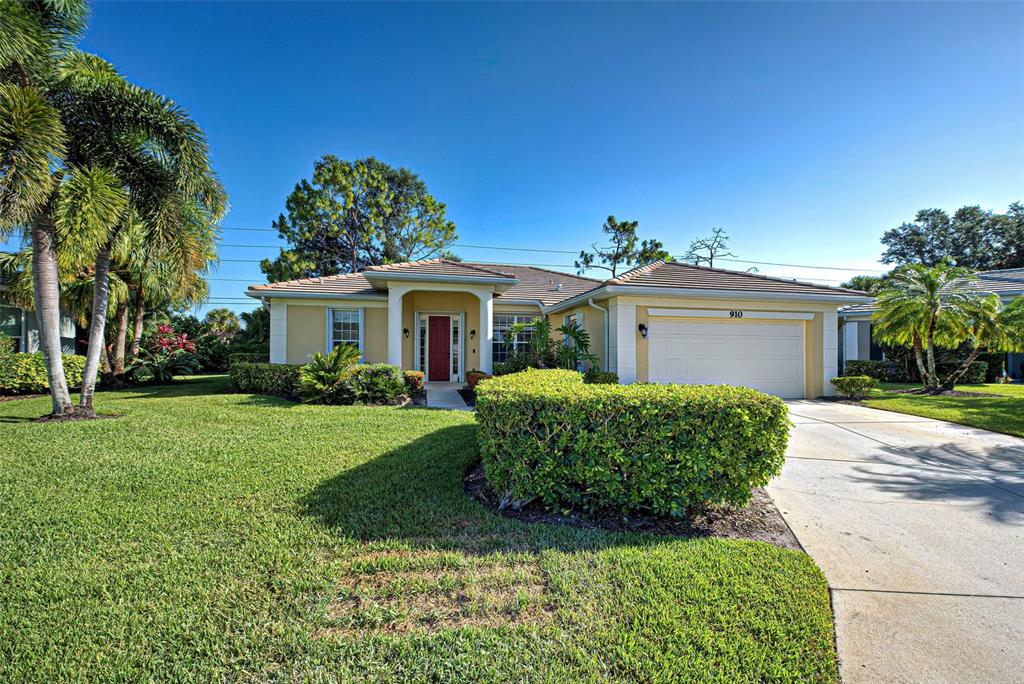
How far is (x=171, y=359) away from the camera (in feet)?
48.9

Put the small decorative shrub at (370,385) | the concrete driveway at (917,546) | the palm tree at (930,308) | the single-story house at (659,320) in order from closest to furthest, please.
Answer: the concrete driveway at (917,546) → the small decorative shrub at (370,385) → the single-story house at (659,320) → the palm tree at (930,308)

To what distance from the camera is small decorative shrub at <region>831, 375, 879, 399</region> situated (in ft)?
35.4

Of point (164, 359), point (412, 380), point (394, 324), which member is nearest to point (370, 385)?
point (412, 380)

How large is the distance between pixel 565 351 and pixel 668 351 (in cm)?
281

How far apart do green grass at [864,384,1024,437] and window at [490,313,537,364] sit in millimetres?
9656

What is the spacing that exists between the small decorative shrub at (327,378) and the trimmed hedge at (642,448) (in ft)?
23.9

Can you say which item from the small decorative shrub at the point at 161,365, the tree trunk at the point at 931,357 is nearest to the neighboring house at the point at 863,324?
the tree trunk at the point at 931,357

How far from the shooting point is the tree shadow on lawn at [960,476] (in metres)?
4.19

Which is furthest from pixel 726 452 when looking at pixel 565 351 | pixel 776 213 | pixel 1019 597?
pixel 776 213

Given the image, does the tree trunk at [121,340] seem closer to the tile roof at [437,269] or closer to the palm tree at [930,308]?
the tile roof at [437,269]

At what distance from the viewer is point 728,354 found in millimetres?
11211

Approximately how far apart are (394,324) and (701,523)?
9.81 metres

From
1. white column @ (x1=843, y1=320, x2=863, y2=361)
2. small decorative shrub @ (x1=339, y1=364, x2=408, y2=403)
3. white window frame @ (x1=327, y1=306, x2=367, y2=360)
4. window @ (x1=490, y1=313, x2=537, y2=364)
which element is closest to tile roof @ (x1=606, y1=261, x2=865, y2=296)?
window @ (x1=490, y1=313, x2=537, y2=364)

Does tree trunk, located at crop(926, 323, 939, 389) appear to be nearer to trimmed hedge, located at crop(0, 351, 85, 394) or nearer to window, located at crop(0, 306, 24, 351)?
trimmed hedge, located at crop(0, 351, 85, 394)
